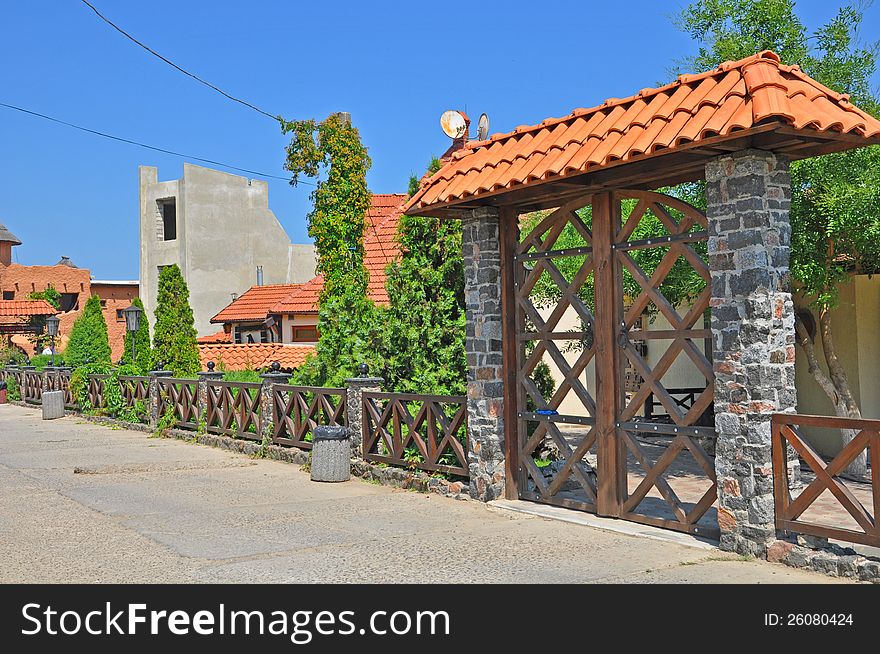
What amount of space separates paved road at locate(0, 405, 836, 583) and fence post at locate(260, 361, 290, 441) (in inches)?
57.3

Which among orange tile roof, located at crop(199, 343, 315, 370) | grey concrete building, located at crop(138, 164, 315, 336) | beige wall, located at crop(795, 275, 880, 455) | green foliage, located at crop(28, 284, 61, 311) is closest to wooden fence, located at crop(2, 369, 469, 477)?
orange tile roof, located at crop(199, 343, 315, 370)

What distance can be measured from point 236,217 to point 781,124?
40240mm

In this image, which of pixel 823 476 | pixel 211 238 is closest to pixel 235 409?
pixel 823 476

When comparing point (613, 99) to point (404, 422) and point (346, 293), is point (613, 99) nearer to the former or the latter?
point (404, 422)

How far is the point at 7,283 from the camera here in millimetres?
46438

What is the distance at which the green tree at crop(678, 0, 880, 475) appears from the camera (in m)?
10.1

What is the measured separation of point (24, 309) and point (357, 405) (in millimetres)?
32586

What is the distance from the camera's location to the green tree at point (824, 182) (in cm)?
1009

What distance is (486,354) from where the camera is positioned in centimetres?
945

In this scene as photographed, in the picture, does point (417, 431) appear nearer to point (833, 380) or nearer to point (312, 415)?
point (312, 415)

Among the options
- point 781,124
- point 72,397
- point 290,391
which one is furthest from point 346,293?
point 72,397

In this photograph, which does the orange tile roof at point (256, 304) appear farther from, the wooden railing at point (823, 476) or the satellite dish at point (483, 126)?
the wooden railing at point (823, 476)

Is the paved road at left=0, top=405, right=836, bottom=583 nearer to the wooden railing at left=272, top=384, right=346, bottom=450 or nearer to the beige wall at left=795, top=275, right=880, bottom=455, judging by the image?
the wooden railing at left=272, top=384, right=346, bottom=450

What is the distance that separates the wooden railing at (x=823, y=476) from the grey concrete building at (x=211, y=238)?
3845cm
